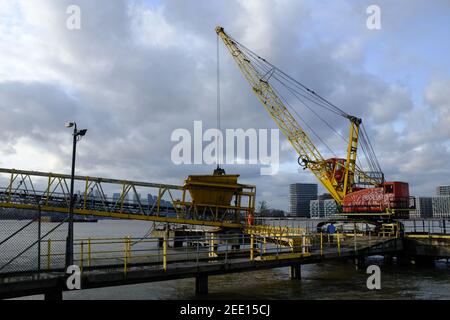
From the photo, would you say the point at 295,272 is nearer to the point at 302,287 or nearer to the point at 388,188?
the point at 302,287

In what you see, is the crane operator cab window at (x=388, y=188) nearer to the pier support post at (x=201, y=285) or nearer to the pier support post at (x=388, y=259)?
the pier support post at (x=388, y=259)

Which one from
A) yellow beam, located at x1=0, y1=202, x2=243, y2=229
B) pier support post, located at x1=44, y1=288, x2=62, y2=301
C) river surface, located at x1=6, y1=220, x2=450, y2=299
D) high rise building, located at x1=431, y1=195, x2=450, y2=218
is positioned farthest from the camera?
high rise building, located at x1=431, y1=195, x2=450, y2=218

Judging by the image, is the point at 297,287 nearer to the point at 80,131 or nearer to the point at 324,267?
the point at 324,267

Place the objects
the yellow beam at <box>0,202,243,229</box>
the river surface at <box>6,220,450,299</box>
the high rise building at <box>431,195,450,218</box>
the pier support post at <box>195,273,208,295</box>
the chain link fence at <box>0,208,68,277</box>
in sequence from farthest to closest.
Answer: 1. the high rise building at <box>431,195,450,218</box>
2. the yellow beam at <box>0,202,243,229</box>
3. the river surface at <box>6,220,450,299</box>
4. the pier support post at <box>195,273,208,295</box>
5. the chain link fence at <box>0,208,68,277</box>

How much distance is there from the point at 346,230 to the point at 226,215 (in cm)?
1253

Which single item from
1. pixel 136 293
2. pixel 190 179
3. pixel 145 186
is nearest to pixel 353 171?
pixel 190 179

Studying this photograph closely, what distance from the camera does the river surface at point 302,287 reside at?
20062mm

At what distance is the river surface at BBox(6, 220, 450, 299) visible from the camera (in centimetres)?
2006

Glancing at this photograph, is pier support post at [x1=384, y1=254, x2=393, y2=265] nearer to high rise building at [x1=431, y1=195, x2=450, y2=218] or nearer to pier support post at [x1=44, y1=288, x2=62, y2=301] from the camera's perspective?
pier support post at [x1=44, y1=288, x2=62, y2=301]

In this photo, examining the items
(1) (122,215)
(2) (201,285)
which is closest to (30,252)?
(1) (122,215)

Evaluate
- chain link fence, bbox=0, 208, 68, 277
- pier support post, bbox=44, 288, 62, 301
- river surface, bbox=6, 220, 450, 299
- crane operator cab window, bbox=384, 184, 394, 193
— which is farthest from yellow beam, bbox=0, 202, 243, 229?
pier support post, bbox=44, 288, 62, 301

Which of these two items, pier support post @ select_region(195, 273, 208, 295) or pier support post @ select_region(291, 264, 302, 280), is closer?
pier support post @ select_region(195, 273, 208, 295)

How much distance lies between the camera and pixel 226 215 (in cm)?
3709

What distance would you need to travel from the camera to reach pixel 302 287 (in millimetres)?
22344
